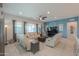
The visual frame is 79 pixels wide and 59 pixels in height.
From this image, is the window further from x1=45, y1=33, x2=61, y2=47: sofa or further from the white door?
the white door

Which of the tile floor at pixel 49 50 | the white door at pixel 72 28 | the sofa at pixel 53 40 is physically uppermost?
the white door at pixel 72 28

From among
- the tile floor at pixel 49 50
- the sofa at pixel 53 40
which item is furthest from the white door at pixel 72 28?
the sofa at pixel 53 40

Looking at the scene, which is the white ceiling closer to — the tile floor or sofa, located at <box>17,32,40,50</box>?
sofa, located at <box>17,32,40,50</box>

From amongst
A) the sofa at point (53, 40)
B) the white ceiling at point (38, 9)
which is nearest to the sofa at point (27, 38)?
the sofa at point (53, 40)

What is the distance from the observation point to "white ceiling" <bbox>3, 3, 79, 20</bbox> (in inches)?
84.4

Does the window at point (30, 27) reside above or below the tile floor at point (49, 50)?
above

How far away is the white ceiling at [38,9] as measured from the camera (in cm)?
214

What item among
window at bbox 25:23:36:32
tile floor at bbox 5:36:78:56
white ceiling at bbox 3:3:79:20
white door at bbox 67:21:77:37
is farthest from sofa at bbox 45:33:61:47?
white ceiling at bbox 3:3:79:20

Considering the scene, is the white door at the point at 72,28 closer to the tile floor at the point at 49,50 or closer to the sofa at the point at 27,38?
the tile floor at the point at 49,50

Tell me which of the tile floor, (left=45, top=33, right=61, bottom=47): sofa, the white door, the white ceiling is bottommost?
the tile floor

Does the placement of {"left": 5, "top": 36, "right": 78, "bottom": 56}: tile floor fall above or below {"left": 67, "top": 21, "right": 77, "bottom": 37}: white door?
below

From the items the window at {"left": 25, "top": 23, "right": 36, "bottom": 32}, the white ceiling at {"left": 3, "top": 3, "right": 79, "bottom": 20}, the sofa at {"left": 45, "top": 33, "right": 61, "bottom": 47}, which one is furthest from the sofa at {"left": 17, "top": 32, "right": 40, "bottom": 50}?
the white ceiling at {"left": 3, "top": 3, "right": 79, "bottom": 20}

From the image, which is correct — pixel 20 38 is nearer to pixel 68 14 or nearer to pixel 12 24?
pixel 12 24

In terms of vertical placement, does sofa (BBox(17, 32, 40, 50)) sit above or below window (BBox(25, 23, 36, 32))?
below
